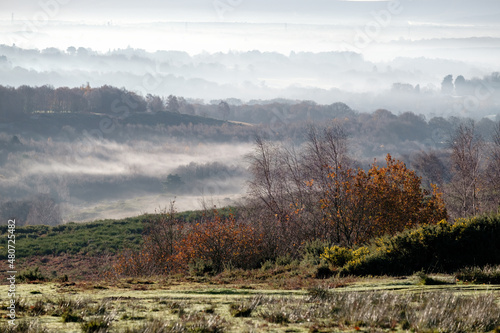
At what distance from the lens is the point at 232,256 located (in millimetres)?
23578

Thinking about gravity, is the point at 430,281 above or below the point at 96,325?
below

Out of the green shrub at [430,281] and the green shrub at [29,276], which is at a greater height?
the green shrub at [430,281]

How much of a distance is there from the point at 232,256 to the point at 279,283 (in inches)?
345

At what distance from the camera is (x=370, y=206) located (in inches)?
977

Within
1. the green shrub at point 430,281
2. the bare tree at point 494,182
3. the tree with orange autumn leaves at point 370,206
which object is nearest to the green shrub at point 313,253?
the tree with orange autumn leaves at point 370,206

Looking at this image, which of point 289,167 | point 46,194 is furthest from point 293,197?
point 46,194

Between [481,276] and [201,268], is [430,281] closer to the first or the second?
[481,276]

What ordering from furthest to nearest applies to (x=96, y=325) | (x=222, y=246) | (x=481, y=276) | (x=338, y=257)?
1. (x=222, y=246)
2. (x=338, y=257)
3. (x=481, y=276)
4. (x=96, y=325)

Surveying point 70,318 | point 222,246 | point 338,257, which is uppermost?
point 70,318

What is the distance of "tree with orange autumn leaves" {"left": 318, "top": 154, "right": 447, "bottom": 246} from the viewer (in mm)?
24656

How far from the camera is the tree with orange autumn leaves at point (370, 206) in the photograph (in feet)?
80.9

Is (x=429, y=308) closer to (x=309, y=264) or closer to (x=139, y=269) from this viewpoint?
(x=309, y=264)

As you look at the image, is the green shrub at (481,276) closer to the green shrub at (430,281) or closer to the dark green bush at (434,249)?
the green shrub at (430,281)

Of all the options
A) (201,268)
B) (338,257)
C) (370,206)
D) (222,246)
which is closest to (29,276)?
(201,268)
